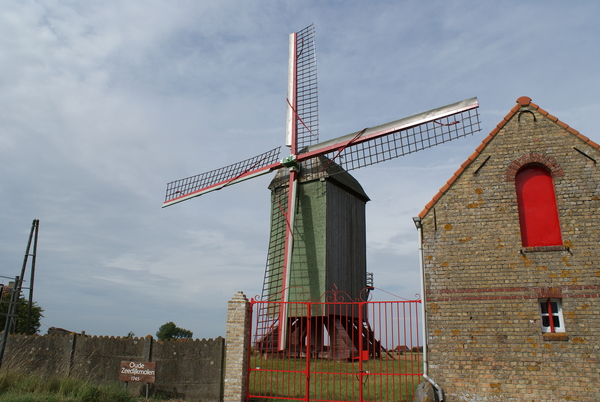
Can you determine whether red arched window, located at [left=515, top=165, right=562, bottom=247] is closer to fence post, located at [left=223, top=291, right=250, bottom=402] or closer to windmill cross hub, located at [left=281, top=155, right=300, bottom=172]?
fence post, located at [left=223, top=291, right=250, bottom=402]

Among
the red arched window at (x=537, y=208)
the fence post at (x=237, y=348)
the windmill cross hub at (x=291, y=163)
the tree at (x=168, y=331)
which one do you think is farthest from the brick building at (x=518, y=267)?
the tree at (x=168, y=331)

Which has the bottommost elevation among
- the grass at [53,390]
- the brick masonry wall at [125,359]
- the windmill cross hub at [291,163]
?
the grass at [53,390]

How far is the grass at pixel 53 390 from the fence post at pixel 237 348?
212 centimetres

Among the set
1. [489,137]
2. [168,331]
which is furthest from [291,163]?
[168,331]

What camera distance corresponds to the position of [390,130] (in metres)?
14.1

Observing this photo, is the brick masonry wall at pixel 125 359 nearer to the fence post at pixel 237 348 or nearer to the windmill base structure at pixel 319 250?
the fence post at pixel 237 348

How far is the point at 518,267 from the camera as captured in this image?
28.4ft

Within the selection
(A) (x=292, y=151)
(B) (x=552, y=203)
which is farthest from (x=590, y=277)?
(A) (x=292, y=151)

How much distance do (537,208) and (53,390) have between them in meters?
10.8

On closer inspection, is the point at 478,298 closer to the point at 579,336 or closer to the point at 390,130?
the point at 579,336

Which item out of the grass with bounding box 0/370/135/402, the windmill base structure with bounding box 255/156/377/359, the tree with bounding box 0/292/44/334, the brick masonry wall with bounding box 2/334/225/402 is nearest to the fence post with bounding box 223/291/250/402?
the brick masonry wall with bounding box 2/334/225/402

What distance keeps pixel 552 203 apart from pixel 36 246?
59.8 ft

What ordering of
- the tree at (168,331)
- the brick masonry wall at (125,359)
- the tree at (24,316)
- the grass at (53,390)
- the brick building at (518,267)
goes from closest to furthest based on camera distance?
the brick building at (518,267) → the grass at (53,390) → the brick masonry wall at (125,359) → the tree at (24,316) → the tree at (168,331)

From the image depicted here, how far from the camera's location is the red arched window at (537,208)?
8867mm
